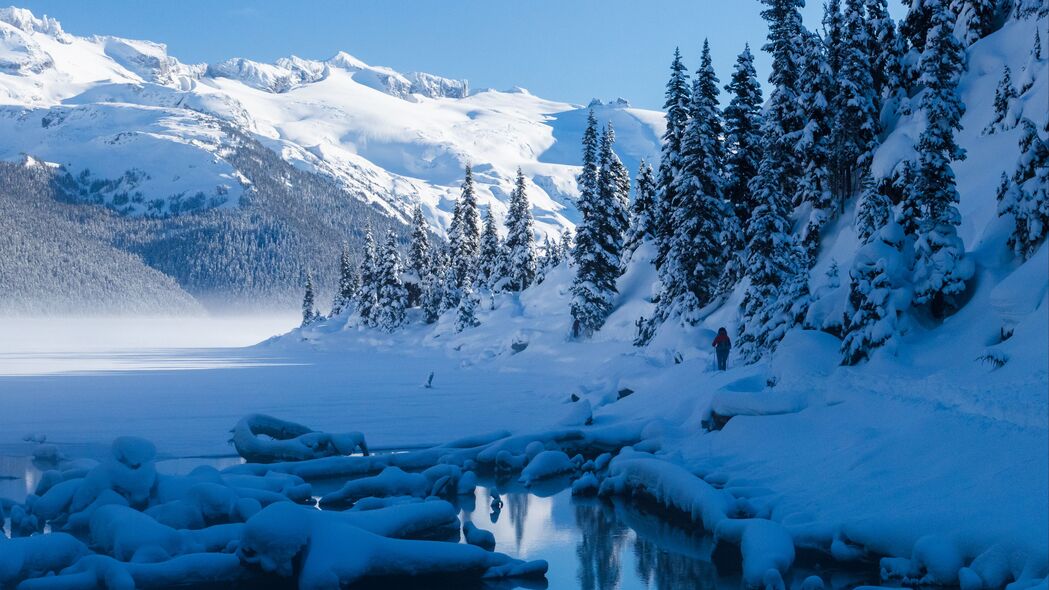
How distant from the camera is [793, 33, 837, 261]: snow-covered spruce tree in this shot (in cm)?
3541

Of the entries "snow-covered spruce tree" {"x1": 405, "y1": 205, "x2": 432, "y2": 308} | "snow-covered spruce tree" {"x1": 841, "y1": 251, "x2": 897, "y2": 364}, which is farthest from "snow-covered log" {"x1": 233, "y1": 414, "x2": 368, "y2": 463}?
"snow-covered spruce tree" {"x1": 405, "y1": 205, "x2": 432, "y2": 308}

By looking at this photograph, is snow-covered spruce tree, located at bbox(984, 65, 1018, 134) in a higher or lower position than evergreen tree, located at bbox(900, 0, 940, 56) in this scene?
lower

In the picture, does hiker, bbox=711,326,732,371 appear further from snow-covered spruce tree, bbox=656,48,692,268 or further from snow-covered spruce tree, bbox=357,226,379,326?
snow-covered spruce tree, bbox=357,226,379,326

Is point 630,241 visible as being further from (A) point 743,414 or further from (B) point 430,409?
(A) point 743,414

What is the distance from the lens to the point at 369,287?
82.8m

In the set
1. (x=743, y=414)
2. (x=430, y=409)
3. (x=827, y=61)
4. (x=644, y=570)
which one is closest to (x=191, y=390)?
(x=430, y=409)

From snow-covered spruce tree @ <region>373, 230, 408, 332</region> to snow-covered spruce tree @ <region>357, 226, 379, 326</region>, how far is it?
1.29 meters

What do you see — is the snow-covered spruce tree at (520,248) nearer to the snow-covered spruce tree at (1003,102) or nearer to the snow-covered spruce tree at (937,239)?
the snow-covered spruce tree at (1003,102)

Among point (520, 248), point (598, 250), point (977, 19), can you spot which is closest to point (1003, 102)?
point (977, 19)

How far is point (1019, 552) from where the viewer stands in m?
9.60

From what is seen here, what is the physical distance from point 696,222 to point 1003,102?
42.4ft

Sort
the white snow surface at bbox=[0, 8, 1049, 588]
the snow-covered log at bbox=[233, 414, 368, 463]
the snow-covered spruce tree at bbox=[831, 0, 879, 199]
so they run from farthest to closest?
1. the snow-covered spruce tree at bbox=[831, 0, 879, 199]
2. the snow-covered log at bbox=[233, 414, 368, 463]
3. the white snow surface at bbox=[0, 8, 1049, 588]

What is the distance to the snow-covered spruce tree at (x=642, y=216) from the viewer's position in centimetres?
5041

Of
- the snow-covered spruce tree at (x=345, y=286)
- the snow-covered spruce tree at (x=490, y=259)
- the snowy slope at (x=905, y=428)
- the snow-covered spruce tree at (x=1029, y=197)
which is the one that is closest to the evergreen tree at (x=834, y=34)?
the snowy slope at (x=905, y=428)
